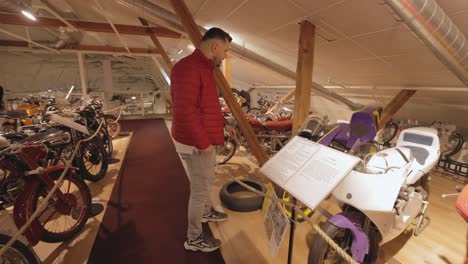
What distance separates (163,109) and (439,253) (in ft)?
29.5

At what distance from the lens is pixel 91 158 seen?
9.49 feet

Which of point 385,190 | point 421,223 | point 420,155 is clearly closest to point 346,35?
point 420,155

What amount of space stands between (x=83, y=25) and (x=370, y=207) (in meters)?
4.78

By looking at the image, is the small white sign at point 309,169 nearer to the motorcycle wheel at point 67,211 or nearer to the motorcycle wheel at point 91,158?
the motorcycle wheel at point 67,211

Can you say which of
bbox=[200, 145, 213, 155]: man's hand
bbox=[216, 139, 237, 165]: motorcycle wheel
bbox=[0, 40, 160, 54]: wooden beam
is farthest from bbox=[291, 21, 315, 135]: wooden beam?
bbox=[0, 40, 160, 54]: wooden beam

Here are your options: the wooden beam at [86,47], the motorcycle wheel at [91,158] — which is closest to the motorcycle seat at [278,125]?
the motorcycle wheel at [91,158]

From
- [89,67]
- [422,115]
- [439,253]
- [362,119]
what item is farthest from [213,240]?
[89,67]

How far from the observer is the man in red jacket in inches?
51.4

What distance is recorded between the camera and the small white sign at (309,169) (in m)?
0.90

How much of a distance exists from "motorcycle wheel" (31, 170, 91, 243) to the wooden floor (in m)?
1.15

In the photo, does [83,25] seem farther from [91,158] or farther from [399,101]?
[399,101]

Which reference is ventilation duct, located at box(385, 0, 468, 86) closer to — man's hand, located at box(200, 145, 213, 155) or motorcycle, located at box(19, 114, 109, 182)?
man's hand, located at box(200, 145, 213, 155)

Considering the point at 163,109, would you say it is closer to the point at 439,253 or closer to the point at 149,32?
the point at 149,32

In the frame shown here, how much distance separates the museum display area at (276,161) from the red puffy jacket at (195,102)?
1cm
